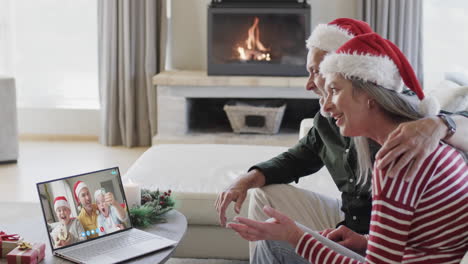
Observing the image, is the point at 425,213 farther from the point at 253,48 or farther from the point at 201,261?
the point at 253,48

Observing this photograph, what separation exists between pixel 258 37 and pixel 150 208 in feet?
9.24

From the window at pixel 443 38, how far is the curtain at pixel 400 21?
19cm

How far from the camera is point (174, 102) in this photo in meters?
4.82

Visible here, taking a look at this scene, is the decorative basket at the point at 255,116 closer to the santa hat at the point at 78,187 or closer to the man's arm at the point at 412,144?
the santa hat at the point at 78,187

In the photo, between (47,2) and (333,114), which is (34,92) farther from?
(333,114)

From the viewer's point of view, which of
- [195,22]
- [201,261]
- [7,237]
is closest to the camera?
[7,237]

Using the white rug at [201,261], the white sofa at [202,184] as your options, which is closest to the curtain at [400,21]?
the white sofa at [202,184]

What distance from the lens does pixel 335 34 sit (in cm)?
215

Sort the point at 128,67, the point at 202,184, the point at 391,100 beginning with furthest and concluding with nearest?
the point at 128,67 → the point at 202,184 → the point at 391,100

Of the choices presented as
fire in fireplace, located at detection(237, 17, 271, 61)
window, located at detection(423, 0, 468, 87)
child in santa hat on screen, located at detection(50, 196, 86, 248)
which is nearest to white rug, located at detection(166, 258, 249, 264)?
child in santa hat on screen, located at detection(50, 196, 86, 248)

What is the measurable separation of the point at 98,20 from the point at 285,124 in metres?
1.52

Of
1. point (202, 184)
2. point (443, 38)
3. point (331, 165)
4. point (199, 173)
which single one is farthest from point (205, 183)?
point (443, 38)

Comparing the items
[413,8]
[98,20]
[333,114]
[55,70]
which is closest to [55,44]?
[55,70]

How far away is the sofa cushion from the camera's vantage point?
2.73 metres
